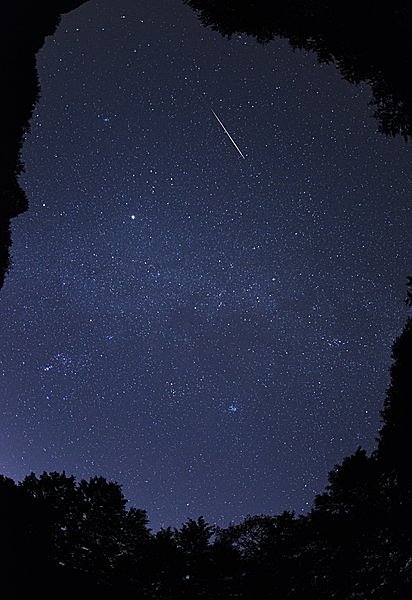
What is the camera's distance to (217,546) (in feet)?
17.6

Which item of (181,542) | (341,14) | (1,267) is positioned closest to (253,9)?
(341,14)

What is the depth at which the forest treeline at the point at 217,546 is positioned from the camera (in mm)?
4852

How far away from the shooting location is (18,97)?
762 centimetres

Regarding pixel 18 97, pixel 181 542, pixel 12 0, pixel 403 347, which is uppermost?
pixel 12 0

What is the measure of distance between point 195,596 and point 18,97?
7758mm

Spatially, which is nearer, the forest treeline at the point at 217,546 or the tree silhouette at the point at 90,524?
the forest treeline at the point at 217,546

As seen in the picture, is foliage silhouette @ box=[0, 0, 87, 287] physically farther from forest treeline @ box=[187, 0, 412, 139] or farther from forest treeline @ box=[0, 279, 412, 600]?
forest treeline @ box=[0, 279, 412, 600]

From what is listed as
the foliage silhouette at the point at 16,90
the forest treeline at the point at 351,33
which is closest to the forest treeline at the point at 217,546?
the foliage silhouette at the point at 16,90

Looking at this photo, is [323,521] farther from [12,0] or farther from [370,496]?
[12,0]

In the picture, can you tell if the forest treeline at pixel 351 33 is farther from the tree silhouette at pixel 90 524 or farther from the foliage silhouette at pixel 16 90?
the tree silhouette at pixel 90 524

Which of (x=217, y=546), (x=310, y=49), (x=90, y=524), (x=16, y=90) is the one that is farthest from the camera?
(x=310, y=49)

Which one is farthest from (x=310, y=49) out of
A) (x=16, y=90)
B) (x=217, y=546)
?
(x=217, y=546)

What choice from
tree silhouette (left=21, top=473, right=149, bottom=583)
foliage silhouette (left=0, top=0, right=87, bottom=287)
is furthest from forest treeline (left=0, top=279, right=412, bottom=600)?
foliage silhouette (left=0, top=0, right=87, bottom=287)

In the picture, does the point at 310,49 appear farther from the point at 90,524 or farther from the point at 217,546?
the point at 90,524
